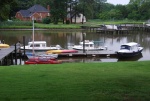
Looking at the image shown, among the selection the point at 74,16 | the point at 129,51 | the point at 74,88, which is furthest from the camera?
the point at 74,16

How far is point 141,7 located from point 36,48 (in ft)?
195

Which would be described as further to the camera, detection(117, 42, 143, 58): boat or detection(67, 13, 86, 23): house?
detection(67, 13, 86, 23): house

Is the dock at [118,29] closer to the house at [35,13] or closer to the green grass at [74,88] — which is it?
the house at [35,13]

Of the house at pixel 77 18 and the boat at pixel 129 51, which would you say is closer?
the boat at pixel 129 51

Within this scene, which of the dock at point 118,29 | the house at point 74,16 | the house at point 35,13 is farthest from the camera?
the house at point 35,13

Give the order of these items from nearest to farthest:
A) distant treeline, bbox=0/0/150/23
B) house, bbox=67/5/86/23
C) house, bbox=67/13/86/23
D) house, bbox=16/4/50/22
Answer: distant treeline, bbox=0/0/150/23 < house, bbox=67/5/86/23 < house, bbox=16/4/50/22 < house, bbox=67/13/86/23

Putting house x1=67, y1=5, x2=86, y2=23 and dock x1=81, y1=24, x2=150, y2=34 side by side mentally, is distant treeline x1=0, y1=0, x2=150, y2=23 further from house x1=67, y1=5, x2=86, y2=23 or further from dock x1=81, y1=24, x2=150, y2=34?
dock x1=81, y1=24, x2=150, y2=34

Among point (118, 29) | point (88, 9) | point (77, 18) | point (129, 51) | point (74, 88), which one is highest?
point (88, 9)

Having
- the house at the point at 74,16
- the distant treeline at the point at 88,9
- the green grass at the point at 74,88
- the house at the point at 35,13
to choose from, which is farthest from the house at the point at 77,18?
the green grass at the point at 74,88

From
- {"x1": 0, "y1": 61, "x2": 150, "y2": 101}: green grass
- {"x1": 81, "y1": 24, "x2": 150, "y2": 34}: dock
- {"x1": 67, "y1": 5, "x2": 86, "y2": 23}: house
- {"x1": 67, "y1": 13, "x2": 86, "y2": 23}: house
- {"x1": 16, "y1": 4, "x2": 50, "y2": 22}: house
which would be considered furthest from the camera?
{"x1": 67, "y1": 13, "x2": 86, "y2": 23}: house

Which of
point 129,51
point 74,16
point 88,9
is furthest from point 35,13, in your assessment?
point 129,51

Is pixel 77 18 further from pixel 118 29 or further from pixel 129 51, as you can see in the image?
pixel 129 51

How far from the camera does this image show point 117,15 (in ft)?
344

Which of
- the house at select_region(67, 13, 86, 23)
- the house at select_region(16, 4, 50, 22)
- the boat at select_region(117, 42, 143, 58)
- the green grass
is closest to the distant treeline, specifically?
the house at select_region(67, 13, 86, 23)
